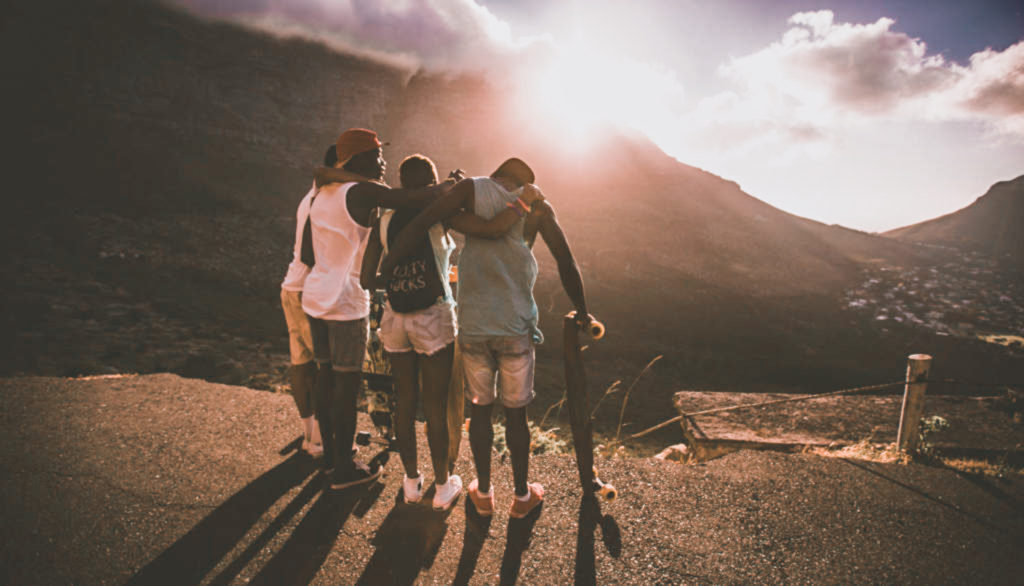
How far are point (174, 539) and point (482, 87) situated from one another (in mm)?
45107

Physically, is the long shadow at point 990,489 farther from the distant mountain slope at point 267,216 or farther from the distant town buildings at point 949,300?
the distant town buildings at point 949,300

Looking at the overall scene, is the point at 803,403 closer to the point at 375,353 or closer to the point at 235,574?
the point at 375,353

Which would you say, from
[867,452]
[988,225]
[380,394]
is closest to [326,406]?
[380,394]

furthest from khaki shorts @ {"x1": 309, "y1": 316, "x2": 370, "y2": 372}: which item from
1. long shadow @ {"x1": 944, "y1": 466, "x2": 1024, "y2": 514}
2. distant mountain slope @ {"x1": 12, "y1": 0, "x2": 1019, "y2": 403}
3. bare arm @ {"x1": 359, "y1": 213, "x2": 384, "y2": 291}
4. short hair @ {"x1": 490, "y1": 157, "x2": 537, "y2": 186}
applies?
distant mountain slope @ {"x1": 12, "y1": 0, "x2": 1019, "y2": 403}

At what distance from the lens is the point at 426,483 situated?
2.78 m

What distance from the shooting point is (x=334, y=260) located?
240 centimetres

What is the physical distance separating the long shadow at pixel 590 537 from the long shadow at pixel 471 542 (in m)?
0.50

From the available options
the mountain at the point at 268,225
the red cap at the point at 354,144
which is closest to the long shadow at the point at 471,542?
the red cap at the point at 354,144

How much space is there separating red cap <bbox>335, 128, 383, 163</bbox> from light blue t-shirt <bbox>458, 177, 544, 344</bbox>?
72 cm

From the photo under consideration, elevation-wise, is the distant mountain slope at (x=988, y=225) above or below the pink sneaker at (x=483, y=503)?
above

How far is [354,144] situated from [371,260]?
0.67 metres

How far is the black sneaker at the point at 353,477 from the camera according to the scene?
8.42ft

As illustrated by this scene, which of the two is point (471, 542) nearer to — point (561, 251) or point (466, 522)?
point (466, 522)

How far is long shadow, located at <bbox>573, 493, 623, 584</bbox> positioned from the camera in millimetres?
2090
